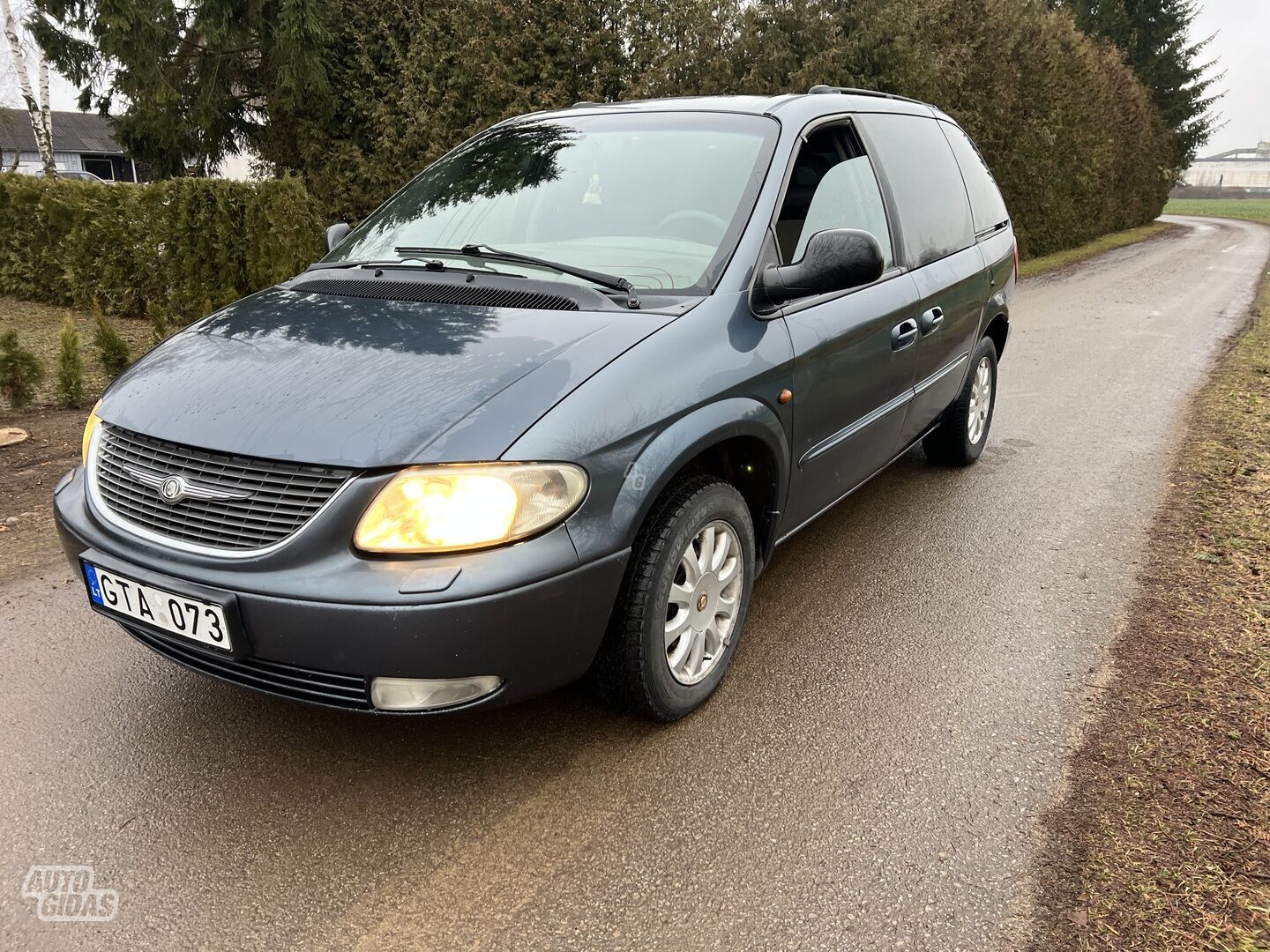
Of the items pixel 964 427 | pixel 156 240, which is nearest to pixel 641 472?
pixel 964 427

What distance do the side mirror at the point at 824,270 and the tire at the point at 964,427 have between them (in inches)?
88.5

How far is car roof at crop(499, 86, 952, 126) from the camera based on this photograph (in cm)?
345

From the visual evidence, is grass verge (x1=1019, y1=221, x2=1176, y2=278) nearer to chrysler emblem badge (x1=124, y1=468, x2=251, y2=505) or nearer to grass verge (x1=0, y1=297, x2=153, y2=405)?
grass verge (x1=0, y1=297, x2=153, y2=405)

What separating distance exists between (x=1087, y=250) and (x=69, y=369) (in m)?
23.9

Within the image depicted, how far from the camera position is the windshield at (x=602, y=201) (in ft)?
9.84

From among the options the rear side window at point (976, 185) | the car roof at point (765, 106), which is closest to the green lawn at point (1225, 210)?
the rear side window at point (976, 185)

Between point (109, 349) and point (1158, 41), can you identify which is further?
point (1158, 41)

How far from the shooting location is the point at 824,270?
111 inches

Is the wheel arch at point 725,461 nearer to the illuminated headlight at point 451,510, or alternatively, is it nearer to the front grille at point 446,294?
the illuminated headlight at point 451,510

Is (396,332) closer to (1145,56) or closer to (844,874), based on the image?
(844,874)

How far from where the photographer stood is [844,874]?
218 centimetres

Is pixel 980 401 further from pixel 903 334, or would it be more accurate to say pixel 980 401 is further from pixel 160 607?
pixel 160 607

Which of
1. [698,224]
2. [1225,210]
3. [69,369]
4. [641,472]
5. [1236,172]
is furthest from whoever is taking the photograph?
[1236,172]

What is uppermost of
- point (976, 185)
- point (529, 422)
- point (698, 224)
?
point (976, 185)
